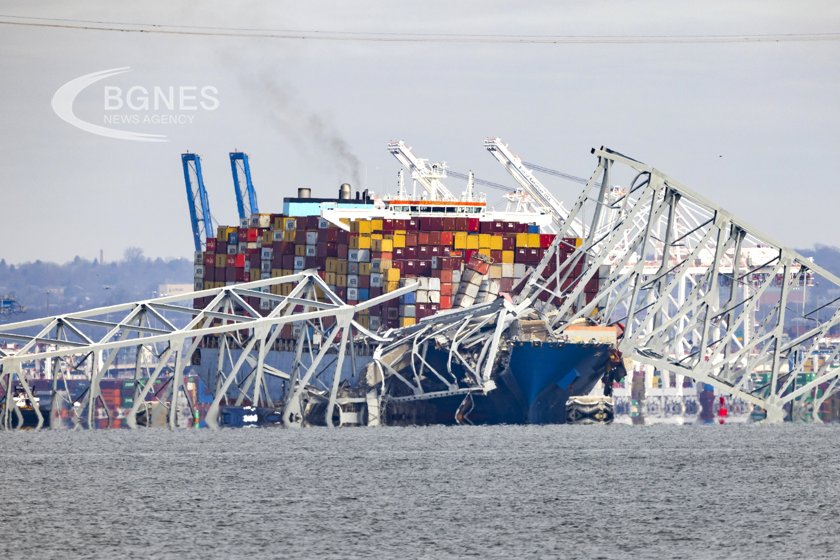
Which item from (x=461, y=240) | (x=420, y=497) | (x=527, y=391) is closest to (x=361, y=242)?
(x=461, y=240)

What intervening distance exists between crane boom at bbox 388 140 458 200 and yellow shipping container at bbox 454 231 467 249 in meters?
16.7

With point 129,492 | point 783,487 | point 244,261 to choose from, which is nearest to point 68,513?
point 129,492

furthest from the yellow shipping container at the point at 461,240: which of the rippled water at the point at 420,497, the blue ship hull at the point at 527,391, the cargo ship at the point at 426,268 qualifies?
the rippled water at the point at 420,497

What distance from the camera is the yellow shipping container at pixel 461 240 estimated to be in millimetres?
142500

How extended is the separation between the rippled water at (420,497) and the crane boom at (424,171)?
157 feet

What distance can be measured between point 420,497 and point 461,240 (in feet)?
218

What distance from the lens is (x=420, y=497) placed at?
255ft

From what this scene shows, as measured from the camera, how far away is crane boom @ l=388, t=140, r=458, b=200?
160375 mm

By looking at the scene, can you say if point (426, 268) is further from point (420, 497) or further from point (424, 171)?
point (420, 497)

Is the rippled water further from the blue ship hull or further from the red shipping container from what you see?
the red shipping container

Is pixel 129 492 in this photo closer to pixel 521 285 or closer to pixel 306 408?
pixel 306 408

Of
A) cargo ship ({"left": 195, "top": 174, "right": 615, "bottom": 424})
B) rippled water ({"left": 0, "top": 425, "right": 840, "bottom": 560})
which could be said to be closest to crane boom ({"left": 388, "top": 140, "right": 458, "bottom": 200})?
cargo ship ({"left": 195, "top": 174, "right": 615, "bottom": 424})

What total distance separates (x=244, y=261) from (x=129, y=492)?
78933 mm

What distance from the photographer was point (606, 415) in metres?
133
